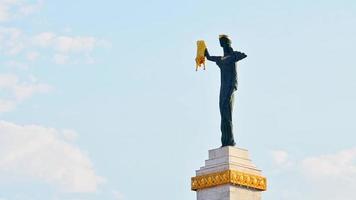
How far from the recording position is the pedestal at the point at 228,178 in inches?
1706

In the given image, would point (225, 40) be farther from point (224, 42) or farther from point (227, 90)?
point (227, 90)

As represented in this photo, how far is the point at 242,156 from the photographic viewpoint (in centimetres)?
4466

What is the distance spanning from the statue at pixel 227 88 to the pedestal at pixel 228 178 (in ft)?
2.41

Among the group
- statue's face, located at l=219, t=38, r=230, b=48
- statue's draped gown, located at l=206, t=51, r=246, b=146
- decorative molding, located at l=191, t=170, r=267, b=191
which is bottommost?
decorative molding, located at l=191, t=170, r=267, b=191

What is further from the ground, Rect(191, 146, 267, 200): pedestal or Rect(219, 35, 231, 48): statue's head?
Rect(219, 35, 231, 48): statue's head

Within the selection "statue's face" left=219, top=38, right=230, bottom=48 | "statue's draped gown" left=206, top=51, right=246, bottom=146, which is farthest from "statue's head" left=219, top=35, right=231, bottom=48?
"statue's draped gown" left=206, top=51, right=246, bottom=146

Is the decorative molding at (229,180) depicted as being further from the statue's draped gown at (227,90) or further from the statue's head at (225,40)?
the statue's head at (225,40)

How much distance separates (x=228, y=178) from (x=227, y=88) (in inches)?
173

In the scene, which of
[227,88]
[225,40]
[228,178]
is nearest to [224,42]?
[225,40]

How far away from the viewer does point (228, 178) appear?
1695 inches

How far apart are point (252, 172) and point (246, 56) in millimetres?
5139

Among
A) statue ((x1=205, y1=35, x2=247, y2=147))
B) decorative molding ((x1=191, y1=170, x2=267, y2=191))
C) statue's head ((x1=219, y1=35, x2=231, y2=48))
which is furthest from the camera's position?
statue's head ((x1=219, y1=35, x2=231, y2=48))

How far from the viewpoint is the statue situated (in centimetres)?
4497

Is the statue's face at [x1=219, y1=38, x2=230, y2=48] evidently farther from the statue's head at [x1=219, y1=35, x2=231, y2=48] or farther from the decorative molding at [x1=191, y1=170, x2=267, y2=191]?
the decorative molding at [x1=191, y1=170, x2=267, y2=191]
